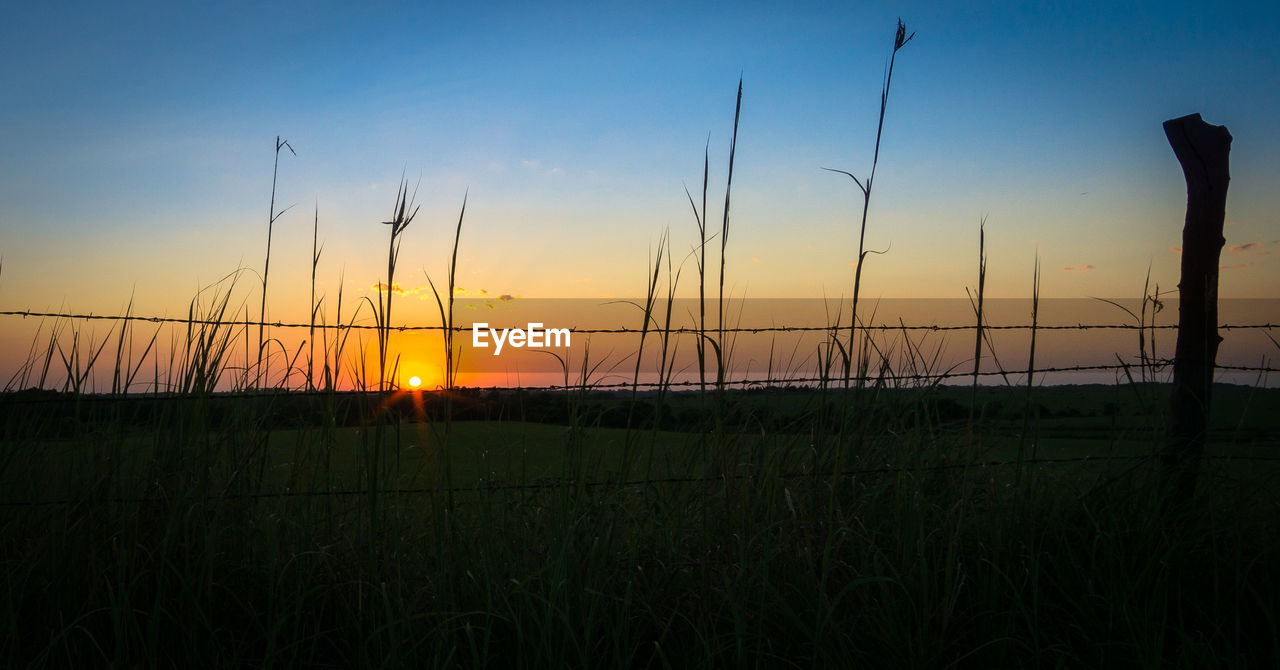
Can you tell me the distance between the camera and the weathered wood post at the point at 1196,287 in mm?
2578

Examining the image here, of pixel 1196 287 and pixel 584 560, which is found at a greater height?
pixel 1196 287

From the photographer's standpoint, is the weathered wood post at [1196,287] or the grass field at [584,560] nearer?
the grass field at [584,560]

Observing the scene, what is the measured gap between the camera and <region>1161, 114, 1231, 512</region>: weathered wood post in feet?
8.46

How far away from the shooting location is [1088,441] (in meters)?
4.14

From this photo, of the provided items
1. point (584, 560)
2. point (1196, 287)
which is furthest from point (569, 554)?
point (1196, 287)

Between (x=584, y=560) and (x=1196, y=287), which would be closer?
(x=584, y=560)

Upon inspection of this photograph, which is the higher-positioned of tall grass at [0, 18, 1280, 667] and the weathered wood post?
the weathered wood post

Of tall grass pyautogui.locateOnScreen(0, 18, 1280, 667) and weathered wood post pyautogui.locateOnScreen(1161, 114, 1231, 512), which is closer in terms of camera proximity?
tall grass pyautogui.locateOnScreen(0, 18, 1280, 667)

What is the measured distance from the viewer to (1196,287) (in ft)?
9.04

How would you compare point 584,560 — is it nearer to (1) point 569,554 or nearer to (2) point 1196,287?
(1) point 569,554

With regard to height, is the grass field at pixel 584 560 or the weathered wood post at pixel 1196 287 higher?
the weathered wood post at pixel 1196 287

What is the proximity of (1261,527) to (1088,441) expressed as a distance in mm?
1962

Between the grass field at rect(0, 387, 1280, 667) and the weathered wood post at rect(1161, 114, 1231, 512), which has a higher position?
the weathered wood post at rect(1161, 114, 1231, 512)

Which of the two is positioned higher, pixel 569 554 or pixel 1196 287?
pixel 1196 287
